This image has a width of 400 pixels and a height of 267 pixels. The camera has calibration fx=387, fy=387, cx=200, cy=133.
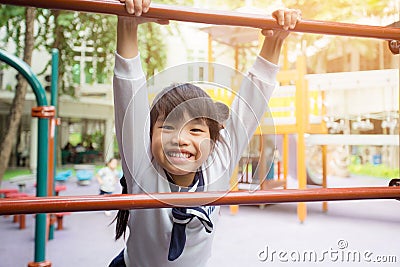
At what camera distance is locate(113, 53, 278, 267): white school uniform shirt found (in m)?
0.58

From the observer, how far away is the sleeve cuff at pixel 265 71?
0.68 meters

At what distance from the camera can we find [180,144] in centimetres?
56

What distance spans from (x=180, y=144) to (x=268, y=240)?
157cm

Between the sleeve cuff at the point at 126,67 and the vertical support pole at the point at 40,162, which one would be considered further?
the vertical support pole at the point at 40,162

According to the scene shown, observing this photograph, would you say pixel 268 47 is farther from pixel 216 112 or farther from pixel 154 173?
pixel 154 173

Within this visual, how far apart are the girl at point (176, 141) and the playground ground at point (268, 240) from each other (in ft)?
3.51

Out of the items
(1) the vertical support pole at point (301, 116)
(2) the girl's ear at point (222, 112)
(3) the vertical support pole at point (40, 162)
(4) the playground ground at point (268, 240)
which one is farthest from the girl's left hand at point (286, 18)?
(1) the vertical support pole at point (301, 116)

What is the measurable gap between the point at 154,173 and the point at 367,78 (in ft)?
8.55

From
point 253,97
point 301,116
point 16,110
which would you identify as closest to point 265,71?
point 253,97

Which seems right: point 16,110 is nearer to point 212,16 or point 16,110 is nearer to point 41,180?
point 41,180

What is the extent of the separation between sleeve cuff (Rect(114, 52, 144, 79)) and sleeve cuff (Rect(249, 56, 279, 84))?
21 cm

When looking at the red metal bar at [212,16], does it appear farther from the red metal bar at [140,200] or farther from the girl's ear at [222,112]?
the red metal bar at [140,200]

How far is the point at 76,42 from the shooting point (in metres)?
3.76

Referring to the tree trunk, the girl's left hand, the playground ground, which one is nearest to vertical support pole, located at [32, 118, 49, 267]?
the playground ground
